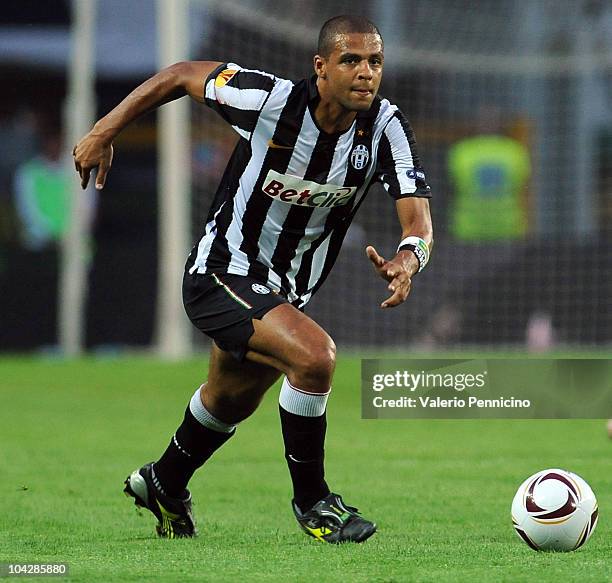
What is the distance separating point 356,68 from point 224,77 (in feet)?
1.88

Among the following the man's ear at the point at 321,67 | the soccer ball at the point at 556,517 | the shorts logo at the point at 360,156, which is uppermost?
the man's ear at the point at 321,67

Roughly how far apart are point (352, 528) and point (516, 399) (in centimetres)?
201

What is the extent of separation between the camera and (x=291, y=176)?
5.66m

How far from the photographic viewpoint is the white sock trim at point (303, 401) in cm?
541

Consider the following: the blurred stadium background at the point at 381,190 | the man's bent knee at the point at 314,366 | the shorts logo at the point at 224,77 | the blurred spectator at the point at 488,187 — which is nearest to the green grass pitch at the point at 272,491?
the man's bent knee at the point at 314,366

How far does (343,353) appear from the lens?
17.4 meters

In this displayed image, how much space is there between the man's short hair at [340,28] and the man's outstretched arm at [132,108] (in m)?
0.50

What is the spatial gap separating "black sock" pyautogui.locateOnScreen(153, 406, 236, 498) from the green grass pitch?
0.21 m

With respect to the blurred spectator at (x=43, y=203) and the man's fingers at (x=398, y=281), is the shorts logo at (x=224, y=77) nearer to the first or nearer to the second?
the man's fingers at (x=398, y=281)

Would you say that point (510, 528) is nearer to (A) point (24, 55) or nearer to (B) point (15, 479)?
(B) point (15, 479)

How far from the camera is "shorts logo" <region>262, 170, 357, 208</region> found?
18.5 feet

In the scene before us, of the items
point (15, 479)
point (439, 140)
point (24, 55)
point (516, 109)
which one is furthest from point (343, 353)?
point (15, 479)

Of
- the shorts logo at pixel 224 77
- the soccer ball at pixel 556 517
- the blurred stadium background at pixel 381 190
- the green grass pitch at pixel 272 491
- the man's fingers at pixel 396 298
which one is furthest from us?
the blurred stadium background at pixel 381 190

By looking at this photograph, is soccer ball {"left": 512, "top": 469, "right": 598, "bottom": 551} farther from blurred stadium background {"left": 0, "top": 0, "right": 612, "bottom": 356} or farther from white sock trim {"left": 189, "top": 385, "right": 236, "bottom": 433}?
blurred stadium background {"left": 0, "top": 0, "right": 612, "bottom": 356}
